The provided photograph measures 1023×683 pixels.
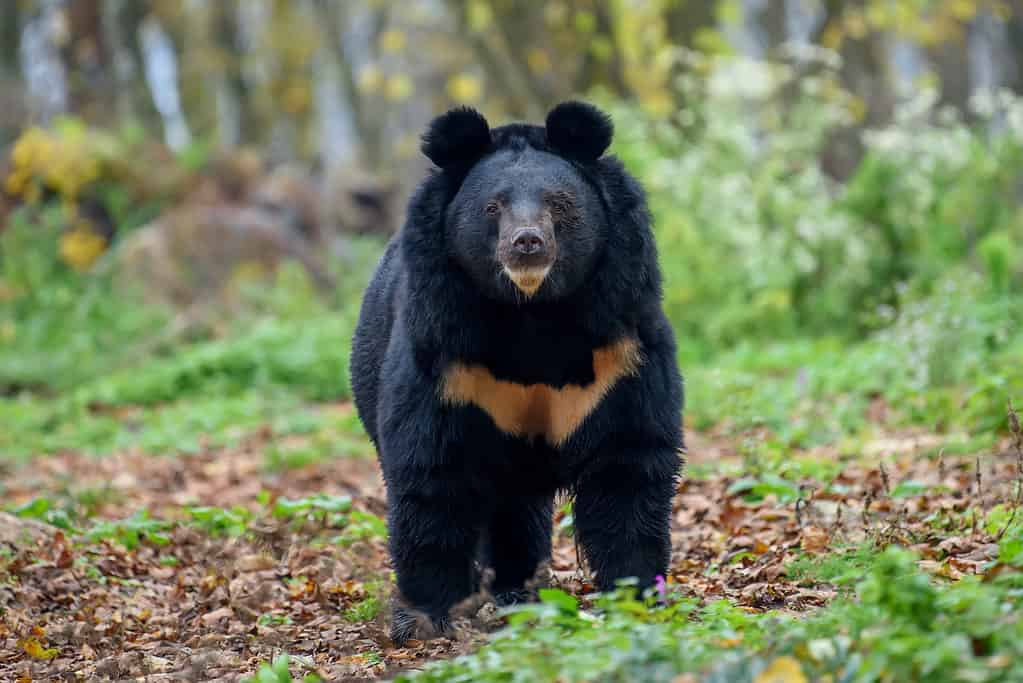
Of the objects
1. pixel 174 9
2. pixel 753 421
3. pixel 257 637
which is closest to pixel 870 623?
pixel 257 637

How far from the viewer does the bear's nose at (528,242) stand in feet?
13.9

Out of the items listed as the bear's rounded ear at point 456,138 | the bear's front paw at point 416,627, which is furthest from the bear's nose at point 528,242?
the bear's front paw at point 416,627

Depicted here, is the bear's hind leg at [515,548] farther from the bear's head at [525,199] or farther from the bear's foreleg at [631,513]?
the bear's head at [525,199]

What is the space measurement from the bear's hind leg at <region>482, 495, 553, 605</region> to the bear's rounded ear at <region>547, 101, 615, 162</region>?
146 cm

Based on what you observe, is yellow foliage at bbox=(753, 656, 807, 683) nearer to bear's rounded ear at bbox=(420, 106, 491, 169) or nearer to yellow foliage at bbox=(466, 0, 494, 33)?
bear's rounded ear at bbox=(420, 106, 491, 169)

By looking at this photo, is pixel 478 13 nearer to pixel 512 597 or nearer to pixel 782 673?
pixel 512 597

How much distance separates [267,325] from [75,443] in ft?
11.7

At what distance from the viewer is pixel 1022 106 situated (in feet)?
36.0

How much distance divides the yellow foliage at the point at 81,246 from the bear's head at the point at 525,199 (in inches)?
517

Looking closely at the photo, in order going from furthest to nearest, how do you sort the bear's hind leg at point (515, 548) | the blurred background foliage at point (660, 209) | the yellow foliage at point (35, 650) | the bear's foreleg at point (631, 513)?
1. the blurred background foliage at point (660, 209)
2. the bear's hind leg at point (515, 548)
3. the yellow foliage at point (35, 650)
4. the bear's foreleg at point (631, 513)

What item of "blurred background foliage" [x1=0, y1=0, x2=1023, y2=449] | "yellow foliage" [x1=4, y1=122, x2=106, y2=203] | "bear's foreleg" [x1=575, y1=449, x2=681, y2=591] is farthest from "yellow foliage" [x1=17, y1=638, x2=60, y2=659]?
"yellow foliage" [x1=4, y1=122, x2=106, y2=203]

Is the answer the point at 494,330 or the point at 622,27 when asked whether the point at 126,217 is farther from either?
the point at 494,330

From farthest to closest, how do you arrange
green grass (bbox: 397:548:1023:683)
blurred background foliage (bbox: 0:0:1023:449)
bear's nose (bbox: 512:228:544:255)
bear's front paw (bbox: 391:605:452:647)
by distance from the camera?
blurred background foliage (bbox: 0:0:1023:449) < bear's front paw (bbox: 391:605:452:647) < bear's nose (bbox: 512:228:544:255) < green grass (bbox: 397:548:1023:683)

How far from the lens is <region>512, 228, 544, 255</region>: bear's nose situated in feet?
13.9
